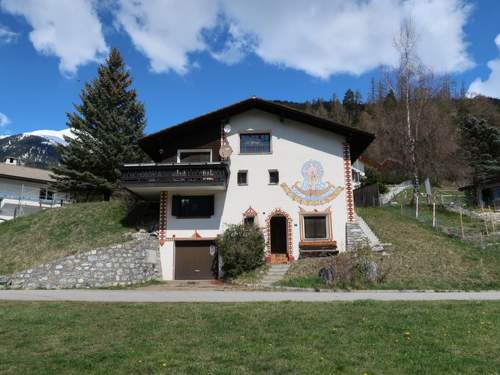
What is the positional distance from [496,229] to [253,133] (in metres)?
16.2

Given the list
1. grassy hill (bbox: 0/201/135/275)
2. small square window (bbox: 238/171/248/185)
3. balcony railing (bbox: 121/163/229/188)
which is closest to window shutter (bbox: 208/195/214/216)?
balcony railing (bbox: 121/163/229/188)

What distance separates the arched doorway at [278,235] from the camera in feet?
73.0

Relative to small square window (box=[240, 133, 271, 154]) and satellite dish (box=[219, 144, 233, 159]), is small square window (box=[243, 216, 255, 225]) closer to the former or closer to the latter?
satellite dish (box=[219, 144, 233, 159])

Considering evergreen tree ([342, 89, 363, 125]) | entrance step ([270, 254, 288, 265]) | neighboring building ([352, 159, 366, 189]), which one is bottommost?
entrance step ([270, 254, 288, 265])

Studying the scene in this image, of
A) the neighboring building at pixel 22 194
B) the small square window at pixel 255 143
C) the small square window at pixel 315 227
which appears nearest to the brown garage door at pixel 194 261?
the small square window at pixel 315 227

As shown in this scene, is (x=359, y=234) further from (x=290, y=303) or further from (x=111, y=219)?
(x=111, y=219)

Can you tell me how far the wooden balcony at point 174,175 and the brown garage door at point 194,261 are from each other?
356 centimetres

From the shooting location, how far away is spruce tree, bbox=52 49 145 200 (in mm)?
30562

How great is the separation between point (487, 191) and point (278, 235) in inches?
1042

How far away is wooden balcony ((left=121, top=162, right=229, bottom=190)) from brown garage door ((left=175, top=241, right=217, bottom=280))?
11.7ft

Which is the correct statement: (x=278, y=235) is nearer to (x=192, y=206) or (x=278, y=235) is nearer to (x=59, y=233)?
(x=192, y=206)

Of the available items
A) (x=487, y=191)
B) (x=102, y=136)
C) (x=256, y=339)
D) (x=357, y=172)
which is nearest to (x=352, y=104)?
(x=357, y=172)

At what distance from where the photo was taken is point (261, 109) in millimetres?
23312

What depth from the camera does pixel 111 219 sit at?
78.2 ft
